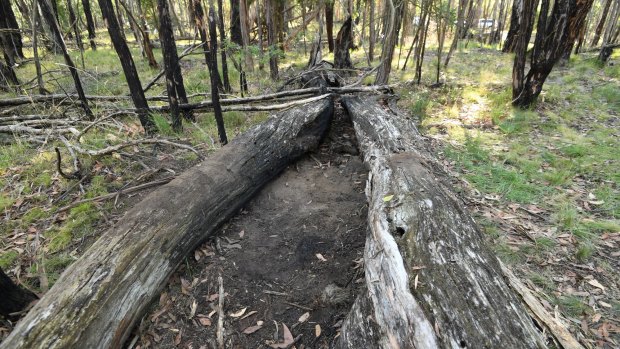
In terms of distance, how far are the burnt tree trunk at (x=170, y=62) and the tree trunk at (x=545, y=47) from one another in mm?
6172

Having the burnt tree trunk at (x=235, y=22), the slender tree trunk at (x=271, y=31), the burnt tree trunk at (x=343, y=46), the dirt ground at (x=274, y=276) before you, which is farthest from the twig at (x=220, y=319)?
the burnt tree trunk at (x=235, y=22)

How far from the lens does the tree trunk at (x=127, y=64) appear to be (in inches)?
169

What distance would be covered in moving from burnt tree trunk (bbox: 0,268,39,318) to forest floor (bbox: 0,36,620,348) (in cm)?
10

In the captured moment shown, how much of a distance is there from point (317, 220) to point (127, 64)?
3621 millimetres

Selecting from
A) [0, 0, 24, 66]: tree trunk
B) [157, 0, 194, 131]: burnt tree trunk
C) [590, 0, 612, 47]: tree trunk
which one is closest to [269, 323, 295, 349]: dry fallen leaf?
[157, 0, 194, 131]: burnt tree trunk

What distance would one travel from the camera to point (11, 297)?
2.26 meters

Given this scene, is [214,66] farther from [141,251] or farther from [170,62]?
[141,251]

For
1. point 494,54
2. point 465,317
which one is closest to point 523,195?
point 465,317

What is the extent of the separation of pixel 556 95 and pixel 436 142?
11.4 feet

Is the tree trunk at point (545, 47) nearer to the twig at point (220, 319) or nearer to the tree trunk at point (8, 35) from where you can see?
the twig at point (220, 319)

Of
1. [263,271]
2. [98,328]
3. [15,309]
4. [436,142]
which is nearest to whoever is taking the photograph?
[98,328]

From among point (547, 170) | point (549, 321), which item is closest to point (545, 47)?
point (547, 170)

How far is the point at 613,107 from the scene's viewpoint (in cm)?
638

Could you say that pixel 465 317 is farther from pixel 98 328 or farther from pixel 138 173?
pixel 138 173
